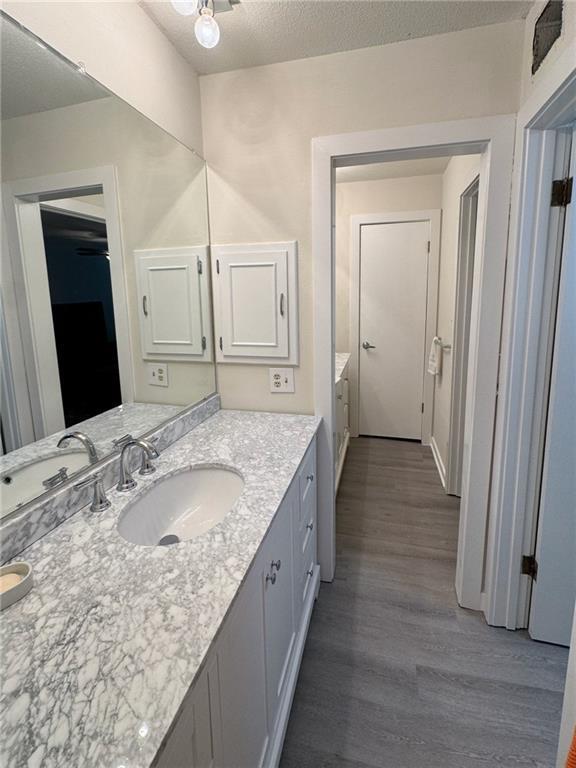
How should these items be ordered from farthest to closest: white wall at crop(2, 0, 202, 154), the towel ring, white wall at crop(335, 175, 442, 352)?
white wall at crop(335, 175, 442, 352), the towel ring, white wall at crop(2, 0, 202, 154)

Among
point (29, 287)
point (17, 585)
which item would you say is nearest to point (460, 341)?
point (29, 287)

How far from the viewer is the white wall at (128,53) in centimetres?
106

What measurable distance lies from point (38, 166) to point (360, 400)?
3395 mm

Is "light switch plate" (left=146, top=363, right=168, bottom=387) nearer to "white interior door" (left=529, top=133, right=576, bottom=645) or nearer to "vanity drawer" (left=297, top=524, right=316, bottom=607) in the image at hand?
"vanity drawer" (left=297, top=524, right=316, bottom=607)

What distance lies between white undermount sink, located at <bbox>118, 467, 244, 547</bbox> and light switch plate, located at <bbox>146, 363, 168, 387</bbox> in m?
0.42

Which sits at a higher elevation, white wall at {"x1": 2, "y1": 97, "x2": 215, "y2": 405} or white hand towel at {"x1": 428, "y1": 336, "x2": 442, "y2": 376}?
white wall at {"x1": 2, "y1": 97, "x2": 215, "y2": 405}

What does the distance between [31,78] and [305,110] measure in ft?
3.50

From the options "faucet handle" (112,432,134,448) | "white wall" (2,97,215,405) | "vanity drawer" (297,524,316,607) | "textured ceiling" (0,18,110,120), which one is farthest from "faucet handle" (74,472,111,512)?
"textured ceiling" (0,18,110,120)

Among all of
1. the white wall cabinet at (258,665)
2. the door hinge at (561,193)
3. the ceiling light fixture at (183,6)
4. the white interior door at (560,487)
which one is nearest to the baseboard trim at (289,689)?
the white wall cabinet at (258,665)

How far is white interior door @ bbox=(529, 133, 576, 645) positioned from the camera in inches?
55.4

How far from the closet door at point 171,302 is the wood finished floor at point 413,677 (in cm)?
141

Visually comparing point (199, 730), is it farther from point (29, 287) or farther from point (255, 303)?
point (255, 303)

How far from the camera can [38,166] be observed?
100 centimetres

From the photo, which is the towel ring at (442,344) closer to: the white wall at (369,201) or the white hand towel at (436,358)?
the white hand towel at (436,358)
